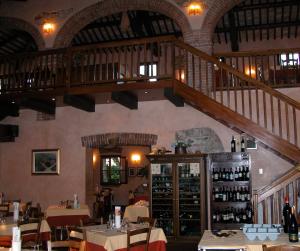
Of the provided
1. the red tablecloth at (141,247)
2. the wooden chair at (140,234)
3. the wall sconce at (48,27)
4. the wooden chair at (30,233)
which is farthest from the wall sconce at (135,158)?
the wooden chair at (140,234)

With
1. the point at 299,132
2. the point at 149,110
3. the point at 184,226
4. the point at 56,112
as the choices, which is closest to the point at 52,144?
the point at 56,112

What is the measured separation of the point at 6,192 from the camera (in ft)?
37.5

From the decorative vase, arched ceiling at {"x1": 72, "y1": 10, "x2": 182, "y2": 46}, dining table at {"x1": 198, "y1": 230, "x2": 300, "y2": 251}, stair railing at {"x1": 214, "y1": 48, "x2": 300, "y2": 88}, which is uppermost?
arched ceiling at {"x1": 72, "y1": 10, "x2": 182, "y2": 46}

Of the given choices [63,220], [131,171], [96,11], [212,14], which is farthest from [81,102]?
[131,171]

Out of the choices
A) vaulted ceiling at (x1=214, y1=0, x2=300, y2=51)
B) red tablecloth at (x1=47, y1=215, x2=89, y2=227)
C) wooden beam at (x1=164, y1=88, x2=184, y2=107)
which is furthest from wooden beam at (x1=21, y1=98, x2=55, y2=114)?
vaulted ceiling at (x1=214, y1=0, x2=300, y2=51)

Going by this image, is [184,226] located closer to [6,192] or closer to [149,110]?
[149,110]

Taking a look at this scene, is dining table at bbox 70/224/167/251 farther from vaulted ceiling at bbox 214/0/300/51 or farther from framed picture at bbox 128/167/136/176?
framed picture at bbox 128/167/136/176

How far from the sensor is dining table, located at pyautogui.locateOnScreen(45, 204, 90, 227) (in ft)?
28.9

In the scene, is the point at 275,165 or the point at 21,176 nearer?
the point at 275,165

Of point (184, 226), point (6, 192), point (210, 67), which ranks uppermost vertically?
point (210, 67)

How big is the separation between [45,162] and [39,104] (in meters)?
1.74

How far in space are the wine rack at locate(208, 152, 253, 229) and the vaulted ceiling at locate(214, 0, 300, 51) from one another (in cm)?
612

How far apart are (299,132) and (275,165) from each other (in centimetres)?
93

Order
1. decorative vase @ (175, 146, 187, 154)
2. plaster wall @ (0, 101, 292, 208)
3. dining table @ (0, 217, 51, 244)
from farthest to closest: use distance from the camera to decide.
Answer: plaster wall @ (0, 101, 292, 208)
decorative vase @ (175, 146, 187, 154)
dining table @ (0, 217, 51, 244)
